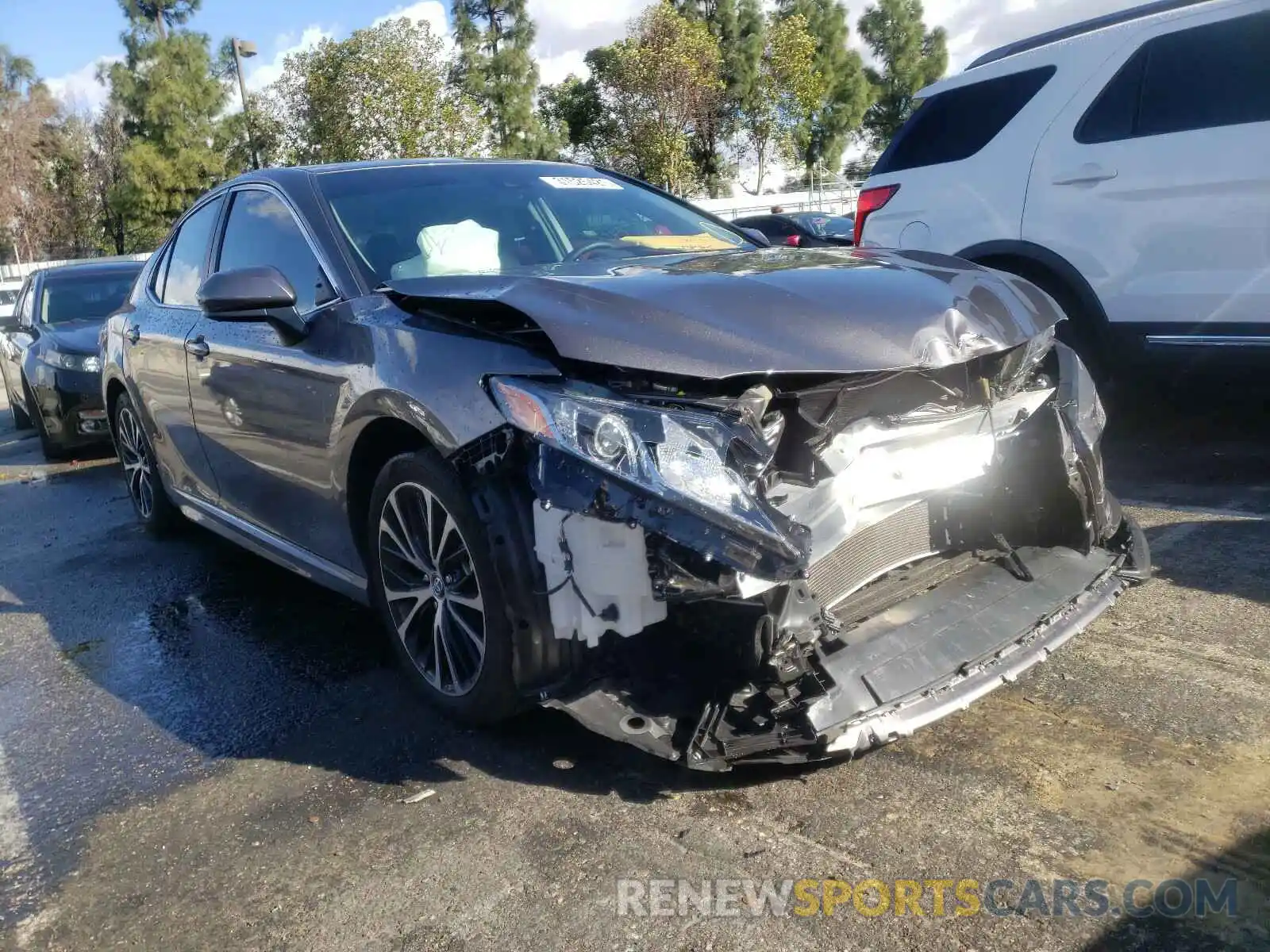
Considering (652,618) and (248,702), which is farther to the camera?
(248,702)

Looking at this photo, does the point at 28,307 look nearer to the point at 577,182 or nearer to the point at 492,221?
the point at 577,182

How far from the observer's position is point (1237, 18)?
16.6 ft

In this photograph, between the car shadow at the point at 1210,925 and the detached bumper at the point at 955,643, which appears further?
the detached bumper at the point at 955,643

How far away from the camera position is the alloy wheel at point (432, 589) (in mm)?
2928

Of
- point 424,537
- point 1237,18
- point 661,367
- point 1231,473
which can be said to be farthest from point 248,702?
point 1237,18

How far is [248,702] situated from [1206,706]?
2.96 m

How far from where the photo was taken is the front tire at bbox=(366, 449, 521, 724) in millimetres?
2783

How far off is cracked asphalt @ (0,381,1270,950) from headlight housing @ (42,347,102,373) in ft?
17.7

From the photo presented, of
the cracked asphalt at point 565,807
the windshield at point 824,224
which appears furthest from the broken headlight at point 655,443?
the windshield at point 824,224

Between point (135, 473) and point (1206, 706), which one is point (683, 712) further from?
point (135, 473)

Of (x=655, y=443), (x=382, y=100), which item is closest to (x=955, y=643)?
(x=655, y=443)

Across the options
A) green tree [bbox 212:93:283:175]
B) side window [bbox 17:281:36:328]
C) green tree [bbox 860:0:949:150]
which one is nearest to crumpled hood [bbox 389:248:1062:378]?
side window [bbox 17:281:36:328]

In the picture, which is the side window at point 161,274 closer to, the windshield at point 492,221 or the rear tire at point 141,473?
the rear tire at point 141,473

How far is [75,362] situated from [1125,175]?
7.93 metres
